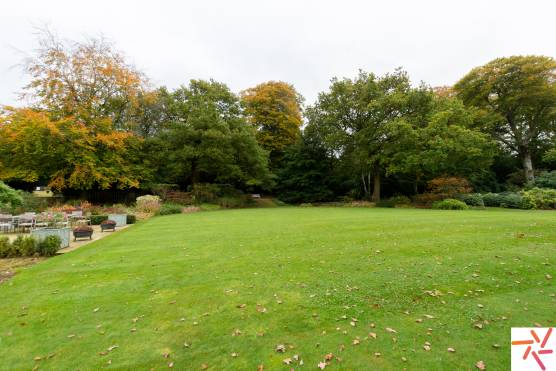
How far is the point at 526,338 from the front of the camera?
2.89 metres

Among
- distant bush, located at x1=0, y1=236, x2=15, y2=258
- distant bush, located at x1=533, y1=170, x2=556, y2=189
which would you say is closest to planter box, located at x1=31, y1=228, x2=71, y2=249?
distant bush, located at x1=0, y1=236, x2=15, y2=258

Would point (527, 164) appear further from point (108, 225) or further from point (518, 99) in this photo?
point (108, 225)

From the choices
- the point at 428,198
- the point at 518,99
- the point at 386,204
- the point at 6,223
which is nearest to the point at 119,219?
the point at 6,223

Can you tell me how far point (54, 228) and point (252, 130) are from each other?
19.5 metres

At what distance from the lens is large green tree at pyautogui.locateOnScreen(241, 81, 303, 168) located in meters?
33.4

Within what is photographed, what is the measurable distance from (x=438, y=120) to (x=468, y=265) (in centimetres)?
1958

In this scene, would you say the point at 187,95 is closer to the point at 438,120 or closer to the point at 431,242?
the point at 438,120

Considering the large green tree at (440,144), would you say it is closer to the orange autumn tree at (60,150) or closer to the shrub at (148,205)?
the shrub at (148,205)

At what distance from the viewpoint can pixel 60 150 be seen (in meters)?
20.8

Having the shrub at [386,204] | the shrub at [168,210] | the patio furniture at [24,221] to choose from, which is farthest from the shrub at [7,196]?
the shrub at [386,204]

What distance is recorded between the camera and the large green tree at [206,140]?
24.6 meters

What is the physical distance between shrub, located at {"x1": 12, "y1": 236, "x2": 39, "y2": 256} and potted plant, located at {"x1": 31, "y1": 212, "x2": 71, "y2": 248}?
7.2 inches

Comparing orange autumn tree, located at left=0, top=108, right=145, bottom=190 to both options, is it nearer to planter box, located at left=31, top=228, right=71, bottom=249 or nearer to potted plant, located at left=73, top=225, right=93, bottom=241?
potted plant, located at left=73, top=225, right=93, bottom=241

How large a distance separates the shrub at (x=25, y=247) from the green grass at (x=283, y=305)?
1417mm
